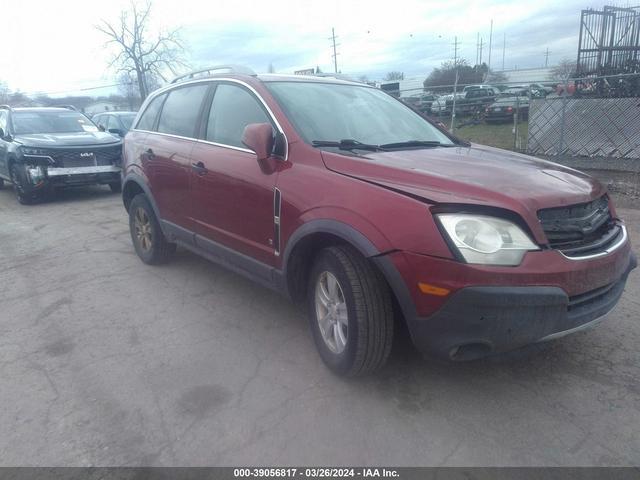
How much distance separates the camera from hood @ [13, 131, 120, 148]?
29.0 ft

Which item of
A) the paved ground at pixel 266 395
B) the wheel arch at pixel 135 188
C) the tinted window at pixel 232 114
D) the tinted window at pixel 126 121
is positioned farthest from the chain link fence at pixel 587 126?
the tinted window at pixel 126 121

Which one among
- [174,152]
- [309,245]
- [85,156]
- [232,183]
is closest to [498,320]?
[309,245]

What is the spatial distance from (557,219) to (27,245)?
625 cm

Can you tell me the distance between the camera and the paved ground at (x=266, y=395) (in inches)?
95.7

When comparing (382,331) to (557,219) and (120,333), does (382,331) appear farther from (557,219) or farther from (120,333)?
(120,333)

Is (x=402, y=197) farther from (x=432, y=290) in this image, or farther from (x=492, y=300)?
(x=492, y=300)

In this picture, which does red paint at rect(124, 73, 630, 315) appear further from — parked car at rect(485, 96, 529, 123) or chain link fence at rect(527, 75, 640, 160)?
parked car at rect(485, 96, 529, 123)

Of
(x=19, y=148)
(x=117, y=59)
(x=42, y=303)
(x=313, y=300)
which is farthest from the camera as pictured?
(x=117, y=59)

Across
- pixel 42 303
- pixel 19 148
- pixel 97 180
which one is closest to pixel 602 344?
pixel 42 303

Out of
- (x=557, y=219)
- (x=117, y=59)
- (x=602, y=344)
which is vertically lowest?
(x=602, y=344)

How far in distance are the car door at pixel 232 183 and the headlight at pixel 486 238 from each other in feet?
4.32

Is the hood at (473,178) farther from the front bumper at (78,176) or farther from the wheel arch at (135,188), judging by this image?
the front bumper at (78,176)

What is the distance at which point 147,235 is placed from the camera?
17.3 ft

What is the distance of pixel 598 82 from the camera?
1213 cm
